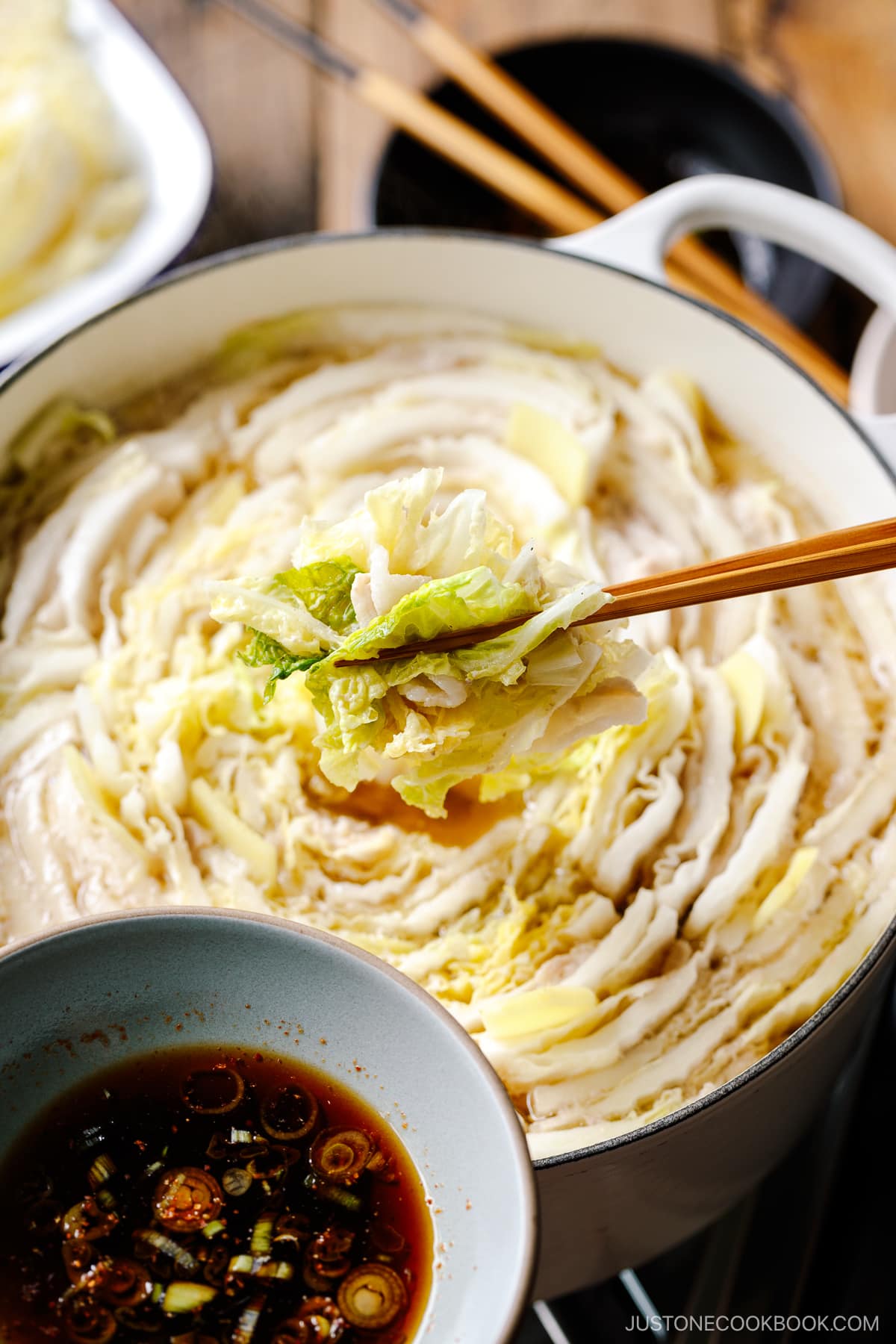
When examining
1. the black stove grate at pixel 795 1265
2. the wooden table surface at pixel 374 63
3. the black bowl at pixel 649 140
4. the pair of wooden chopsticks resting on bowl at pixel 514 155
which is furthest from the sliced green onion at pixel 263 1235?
the wooden table surface at pixel 374 63

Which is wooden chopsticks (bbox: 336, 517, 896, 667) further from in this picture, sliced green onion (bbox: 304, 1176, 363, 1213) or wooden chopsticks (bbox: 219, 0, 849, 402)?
wooden chopsticks (bbox: 219, 0, 849, 402)

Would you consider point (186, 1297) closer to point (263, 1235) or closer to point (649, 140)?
point (263, 1235)

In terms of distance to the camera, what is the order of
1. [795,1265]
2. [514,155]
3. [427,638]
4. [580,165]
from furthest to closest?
[514,155]
[580,165]
[795,1265]
[427,638]

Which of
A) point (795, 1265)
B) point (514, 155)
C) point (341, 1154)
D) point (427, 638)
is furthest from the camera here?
point (514, 155)

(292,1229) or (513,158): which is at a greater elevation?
(513,158)

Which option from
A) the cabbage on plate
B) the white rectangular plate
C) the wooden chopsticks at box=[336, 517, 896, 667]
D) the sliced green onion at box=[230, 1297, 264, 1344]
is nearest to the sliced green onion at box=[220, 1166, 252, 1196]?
the sliced green onion at box=[230, 1297, 264, 1344]

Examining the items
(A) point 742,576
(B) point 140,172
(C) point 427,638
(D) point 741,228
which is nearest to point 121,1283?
(C) point 427,638

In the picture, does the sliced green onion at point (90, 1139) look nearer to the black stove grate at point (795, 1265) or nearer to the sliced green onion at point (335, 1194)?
the sliced green onion at point (335, 1194)
